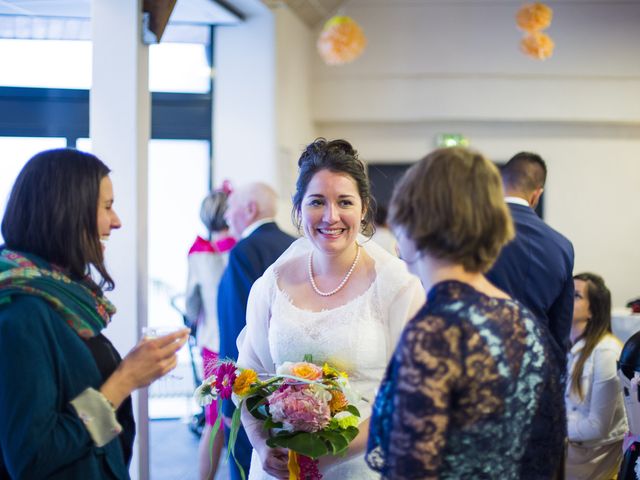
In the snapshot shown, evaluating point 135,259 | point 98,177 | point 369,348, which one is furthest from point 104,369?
point 135,259

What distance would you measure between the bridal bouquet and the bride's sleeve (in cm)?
30

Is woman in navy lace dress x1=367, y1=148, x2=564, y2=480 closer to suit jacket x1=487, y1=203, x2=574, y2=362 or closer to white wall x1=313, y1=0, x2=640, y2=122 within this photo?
suit jacket x1=487, y1=203, x2=574, y2=362

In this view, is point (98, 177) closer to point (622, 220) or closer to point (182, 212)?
point (182, 212)

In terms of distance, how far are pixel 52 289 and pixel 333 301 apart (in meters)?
1.01

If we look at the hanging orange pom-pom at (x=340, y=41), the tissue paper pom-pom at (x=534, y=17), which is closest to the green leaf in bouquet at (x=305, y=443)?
the hanging orange pom-pom at (x=340, y=41)

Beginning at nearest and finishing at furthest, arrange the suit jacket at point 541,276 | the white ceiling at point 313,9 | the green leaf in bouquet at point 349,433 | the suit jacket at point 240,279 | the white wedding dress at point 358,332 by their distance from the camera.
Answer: the green leaf in bouquet at point 349,433, the white wedding dress at point 358,332, the suit jacket at point 541,276, the suit jacket at point 240,279, the white ceiling at point 313,9

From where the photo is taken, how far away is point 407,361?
1.72m

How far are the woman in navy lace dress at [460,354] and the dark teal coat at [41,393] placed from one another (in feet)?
2.44

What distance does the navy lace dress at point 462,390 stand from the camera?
5.58 ft

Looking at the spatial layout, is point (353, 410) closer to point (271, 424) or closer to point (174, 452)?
point (271, 424)

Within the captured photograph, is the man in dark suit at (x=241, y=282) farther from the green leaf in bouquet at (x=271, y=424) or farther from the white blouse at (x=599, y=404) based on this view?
the white blouse at (x=599, y=404)

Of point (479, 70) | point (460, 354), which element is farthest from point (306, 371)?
point (479, 70)

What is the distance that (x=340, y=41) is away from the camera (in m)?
7.15

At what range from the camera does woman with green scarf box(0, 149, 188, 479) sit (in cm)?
198
